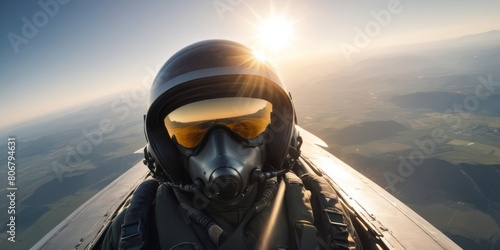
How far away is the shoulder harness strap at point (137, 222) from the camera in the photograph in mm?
1248

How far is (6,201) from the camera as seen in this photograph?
157ft

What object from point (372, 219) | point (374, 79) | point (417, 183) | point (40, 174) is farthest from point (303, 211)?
point (374, 79)

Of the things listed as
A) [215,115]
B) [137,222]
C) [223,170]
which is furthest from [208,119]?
[137,222]

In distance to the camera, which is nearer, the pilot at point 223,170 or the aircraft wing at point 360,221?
the pilot at point 223,170

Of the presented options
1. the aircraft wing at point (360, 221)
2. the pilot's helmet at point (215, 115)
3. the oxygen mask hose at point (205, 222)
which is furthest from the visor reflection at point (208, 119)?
the aircraft wing at point (360, 221)

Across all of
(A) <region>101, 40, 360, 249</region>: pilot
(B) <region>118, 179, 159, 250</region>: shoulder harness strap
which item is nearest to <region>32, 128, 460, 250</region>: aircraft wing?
(A) <region>101, 40, 360, 249</region>: pilot

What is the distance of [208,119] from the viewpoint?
1.56m

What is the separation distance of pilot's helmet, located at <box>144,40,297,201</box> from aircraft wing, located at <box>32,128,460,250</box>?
765 mm

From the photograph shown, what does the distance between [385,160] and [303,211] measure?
189 ft

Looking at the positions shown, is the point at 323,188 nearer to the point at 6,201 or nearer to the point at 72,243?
the point at 72,243

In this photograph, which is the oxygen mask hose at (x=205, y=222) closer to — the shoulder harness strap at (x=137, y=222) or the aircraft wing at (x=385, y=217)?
the shoulder harness strap at (x=137, y=222)

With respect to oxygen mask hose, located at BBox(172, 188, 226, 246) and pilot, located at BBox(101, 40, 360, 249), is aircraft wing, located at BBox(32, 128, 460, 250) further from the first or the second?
oxygen mask hose, located at BBox(172, 188, 226, 246)

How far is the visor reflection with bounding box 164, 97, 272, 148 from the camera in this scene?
155 cm

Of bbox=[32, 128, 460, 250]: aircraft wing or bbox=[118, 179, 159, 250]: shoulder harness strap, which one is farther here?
bbox=[32, 128, 460, 250]: aircraft wing
